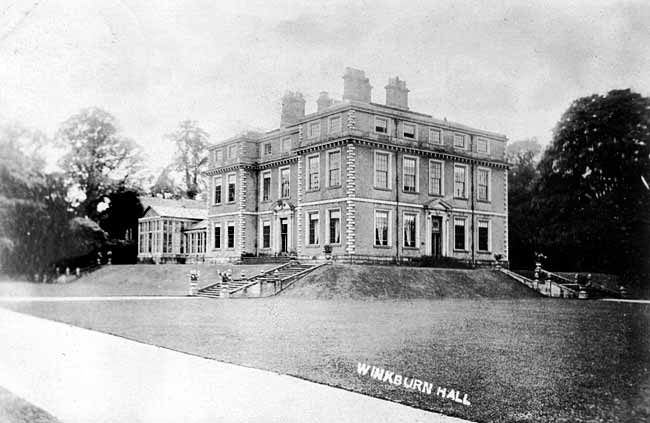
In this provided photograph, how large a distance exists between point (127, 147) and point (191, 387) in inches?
126

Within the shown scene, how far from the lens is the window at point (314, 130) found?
23.8 meters

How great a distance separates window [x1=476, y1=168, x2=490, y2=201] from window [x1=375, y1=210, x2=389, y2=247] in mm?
5226

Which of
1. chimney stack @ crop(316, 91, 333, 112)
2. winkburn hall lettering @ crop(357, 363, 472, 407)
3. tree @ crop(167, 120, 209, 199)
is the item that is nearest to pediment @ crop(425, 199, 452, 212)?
chimney stack @ crop(316, 91, 333, 112)

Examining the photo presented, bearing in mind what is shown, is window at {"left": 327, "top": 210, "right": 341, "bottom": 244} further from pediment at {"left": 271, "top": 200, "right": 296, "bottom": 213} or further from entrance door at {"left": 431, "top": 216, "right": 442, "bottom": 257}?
pediment at {"left": 271, "top": 200, "right": 296, "bottom": 213}

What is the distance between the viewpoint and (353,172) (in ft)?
72.5

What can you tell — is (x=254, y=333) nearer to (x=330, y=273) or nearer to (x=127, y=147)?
(x=127, y=147)

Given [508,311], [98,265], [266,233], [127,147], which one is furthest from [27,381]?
[266,233]

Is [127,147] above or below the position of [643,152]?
above

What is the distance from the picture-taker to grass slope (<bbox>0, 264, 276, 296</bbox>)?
1608 cm

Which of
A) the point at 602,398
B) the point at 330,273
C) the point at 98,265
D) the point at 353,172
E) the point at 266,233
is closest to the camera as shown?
the point at 602,398

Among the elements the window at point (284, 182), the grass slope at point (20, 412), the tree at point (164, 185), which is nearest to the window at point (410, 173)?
the window at point (284, 182)

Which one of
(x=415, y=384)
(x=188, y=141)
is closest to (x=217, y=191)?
(x=188, y=141)

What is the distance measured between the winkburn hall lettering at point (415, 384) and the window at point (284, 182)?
2190 cm

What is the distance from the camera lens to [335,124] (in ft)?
74.7
